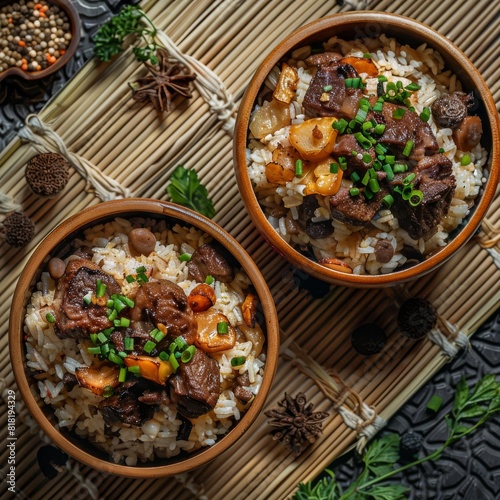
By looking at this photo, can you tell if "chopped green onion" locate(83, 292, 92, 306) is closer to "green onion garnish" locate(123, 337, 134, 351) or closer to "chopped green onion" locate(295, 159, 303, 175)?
"green onion garnish" locate(123, 337, 134, 351)

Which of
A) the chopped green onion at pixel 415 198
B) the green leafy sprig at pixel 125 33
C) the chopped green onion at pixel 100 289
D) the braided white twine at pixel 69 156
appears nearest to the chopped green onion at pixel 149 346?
the chopped green onion at pixel 100 289

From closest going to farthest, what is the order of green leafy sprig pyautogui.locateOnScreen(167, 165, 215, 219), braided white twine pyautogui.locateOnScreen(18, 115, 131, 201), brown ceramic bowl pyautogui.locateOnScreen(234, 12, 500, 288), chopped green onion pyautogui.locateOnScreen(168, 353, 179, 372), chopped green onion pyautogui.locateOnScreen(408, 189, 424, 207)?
chopped green onion pyautogui.locateOnScreen(168, 353, 179, 372)
chopped green onion pyautogui.locateOnScreen(408, 189, 424, 207)
brown ceramic bowl pyautogui.locateOnScreen(234, 12, 500, 288)
green leafy sprig pyautogui.locateOnScreen(167, 165, 215, 219)
braided white twine pyautogui.locateOnScreen(18, 115, 131, 201)

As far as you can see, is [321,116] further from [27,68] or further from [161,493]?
[161,493]

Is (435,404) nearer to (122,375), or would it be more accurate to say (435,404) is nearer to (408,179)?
(408,179)

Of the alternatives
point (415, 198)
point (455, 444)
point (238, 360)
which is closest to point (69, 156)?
point (238, 360)

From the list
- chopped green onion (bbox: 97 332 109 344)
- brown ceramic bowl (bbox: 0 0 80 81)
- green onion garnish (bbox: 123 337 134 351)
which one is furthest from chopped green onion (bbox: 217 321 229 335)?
brown ceramic bowl (bbox: 0 0 80 81)

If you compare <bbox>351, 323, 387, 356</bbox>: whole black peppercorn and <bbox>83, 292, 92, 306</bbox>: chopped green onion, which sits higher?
<bbox>351, 323, 387, 356</bbox>: whole black peppercorn

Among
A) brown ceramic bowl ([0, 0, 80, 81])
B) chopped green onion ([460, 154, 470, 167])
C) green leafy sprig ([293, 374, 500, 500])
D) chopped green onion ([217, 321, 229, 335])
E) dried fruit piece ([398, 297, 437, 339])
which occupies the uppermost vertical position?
chopped green onion ([460, 154, 470, 167])
